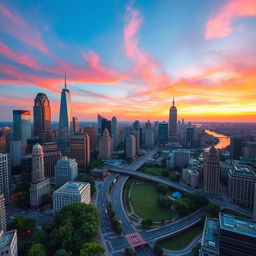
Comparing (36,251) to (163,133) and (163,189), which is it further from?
(163,133)

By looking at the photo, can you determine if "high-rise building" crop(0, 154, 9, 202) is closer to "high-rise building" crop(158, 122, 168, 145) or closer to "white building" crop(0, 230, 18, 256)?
"white building" crop(0, 230, 18, 256)

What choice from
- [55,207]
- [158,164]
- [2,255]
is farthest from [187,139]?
[2,255]

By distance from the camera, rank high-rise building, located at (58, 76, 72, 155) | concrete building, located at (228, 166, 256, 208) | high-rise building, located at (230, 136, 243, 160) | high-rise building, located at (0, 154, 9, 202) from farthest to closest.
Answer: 1. high-rise building, located at (230, 136, 243, 160)
2. high-rise building, located at (58, 76, 72, 155)
3. concrete building, located at (228, 166, 256, 208)
4. high-rise building, located at (0, 154, 9, 202)

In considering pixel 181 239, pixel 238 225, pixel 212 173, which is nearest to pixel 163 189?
pixel 212 173

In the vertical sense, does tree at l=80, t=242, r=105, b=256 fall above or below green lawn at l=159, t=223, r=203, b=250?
above

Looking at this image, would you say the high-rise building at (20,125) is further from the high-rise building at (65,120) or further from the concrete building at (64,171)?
the concrete building at (64,171)

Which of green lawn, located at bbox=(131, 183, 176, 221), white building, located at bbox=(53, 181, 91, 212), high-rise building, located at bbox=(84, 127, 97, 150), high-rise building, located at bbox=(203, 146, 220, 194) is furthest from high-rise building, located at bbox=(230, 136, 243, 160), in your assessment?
high-rise building, located at bbox=(84, 127, 97, 150)

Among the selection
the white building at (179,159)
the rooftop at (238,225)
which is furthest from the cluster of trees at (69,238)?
the white building at (179,159)
